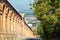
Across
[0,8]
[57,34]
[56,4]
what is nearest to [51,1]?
[56,4]

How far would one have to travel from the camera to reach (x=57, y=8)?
1056 inches

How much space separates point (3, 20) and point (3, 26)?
0.87 m

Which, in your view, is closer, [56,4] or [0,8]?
[56,4]

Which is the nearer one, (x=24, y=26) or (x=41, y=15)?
(x=41, y=15)

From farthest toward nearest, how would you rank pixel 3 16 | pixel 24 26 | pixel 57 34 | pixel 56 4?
pixel 24 26
pixel 3 16
pixel 57 34
pixel 56 4

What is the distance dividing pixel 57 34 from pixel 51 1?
834 cm

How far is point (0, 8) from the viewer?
36.4 meters

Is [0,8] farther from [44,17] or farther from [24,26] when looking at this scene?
[24,26]

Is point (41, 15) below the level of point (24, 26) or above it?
above

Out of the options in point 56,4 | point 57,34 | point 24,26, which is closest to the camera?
point 56,4

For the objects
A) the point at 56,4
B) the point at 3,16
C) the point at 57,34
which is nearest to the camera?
the point at 56,4

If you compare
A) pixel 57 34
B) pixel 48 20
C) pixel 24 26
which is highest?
pixel 48 20

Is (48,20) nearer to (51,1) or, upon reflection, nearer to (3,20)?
(51,1)

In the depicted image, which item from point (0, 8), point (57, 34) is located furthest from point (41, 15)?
point (0, 8)
